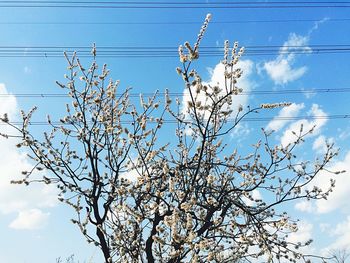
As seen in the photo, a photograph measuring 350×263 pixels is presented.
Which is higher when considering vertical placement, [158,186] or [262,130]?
[262,130]

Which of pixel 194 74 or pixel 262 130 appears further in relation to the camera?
pixel 262 130

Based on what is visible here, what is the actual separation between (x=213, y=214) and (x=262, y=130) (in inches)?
72.0

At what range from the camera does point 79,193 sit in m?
7.32

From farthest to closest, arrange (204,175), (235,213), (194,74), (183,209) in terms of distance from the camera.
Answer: (235,213)
(204,175)
(183,209)
(194,74)

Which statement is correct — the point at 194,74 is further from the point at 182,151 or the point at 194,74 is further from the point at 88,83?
the point at 88,83

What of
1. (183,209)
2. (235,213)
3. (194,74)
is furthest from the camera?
(235,213)

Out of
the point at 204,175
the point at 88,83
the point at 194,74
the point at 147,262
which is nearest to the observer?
the point at 194,74

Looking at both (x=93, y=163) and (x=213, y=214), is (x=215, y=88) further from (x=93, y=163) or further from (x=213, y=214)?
(x=93, y=163)

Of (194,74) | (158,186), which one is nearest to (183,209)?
(158,186)

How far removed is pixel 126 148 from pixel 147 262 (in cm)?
216

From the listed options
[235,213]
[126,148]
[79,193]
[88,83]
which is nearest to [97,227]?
[79,193]

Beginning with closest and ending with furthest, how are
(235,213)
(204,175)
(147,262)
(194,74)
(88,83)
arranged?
1. (194,74)
2. (147,262)
3. (204,175)
4. (235,213)
5. (88,83)

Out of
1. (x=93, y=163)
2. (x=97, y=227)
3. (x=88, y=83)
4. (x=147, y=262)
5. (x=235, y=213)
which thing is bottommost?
(x=147, y=262)

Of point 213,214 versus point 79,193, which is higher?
point 79,193
